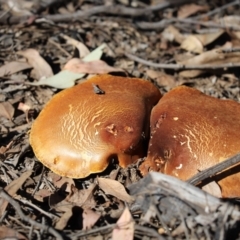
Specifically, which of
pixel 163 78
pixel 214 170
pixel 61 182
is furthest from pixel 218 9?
pixel 61 182

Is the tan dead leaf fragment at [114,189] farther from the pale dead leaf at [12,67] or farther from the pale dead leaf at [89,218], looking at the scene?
the pale dead leaf at [12,67]

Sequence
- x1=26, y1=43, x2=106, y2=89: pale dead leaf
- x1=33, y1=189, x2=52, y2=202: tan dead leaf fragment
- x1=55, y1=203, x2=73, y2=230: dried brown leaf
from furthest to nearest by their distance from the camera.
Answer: x1=26, y1=43, x2=106, y2=89: pale dead leaf
x1=33, y1=189, x2=52, y2=202: tan dead leaf fragment
x1=55, y1=203, x2=73, y2=230: dried brown leaf

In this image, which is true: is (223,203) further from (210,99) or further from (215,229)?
(210,99)

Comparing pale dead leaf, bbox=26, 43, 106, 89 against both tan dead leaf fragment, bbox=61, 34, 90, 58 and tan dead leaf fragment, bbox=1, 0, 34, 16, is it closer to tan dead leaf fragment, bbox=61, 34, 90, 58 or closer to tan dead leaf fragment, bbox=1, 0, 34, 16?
tan dead leaf fragment, bbox=61, 34, 90, 58

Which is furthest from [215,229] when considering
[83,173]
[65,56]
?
[65,56]

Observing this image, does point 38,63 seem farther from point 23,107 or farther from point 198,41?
point 198,41

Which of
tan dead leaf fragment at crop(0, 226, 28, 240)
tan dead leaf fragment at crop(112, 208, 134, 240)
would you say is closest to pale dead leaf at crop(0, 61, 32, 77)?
tan dead leaf fragment at crop(0, 226, 28, 240)
